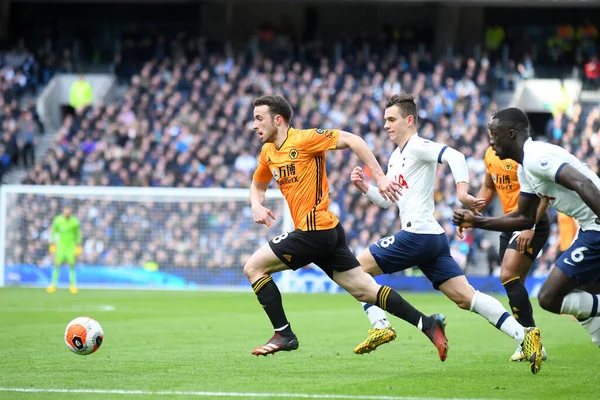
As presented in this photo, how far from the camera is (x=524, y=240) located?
10.5 meters

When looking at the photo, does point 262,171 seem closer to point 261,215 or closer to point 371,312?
point 261,215

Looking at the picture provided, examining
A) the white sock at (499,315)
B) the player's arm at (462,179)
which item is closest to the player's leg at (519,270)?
the white sock at (499,315)

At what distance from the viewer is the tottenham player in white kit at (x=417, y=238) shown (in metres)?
9.53

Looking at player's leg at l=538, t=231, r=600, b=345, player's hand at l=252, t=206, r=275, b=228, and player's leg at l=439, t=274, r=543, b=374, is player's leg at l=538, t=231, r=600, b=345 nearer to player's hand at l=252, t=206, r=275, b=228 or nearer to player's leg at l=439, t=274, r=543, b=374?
player's leg at l=439, t=274, r=543, b=374

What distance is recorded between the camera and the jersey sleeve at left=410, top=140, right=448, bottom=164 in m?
9.65

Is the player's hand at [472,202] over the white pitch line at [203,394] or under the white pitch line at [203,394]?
over

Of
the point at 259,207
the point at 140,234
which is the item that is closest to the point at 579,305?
the point at 259,207

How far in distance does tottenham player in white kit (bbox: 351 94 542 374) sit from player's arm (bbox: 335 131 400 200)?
0.17 m

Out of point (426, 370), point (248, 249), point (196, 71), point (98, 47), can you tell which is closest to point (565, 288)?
point (426, 370)

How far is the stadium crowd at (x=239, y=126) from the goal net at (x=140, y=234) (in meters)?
0.06

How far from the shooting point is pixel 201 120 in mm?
32250

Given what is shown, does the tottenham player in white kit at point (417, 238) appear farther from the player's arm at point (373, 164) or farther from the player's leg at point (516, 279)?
the player's leg at point (516, 279)

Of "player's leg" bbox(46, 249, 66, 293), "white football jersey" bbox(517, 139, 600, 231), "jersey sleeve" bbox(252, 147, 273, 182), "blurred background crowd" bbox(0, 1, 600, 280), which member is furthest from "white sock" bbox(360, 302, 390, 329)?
"blurred background crowd" bbox(0, 1, 600, 280)

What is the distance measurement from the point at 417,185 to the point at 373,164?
2.96 feet
